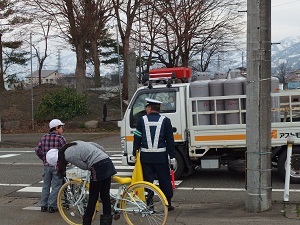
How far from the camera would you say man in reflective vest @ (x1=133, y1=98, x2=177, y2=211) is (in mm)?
7402

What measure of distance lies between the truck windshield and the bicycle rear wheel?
151 inches

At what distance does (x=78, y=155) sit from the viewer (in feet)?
20.4

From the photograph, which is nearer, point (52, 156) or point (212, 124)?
point (52, 156)

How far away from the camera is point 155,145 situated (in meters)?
7.41

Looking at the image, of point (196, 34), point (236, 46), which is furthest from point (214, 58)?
point (196, 34)

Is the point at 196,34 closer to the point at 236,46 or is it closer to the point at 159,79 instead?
the point at 236,46

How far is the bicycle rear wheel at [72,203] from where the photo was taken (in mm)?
6863

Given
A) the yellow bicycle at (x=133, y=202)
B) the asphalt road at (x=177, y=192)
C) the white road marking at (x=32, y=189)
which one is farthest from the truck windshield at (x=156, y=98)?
the yellow bicycle at (x=133, y=202)

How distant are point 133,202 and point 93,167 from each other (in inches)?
30.9

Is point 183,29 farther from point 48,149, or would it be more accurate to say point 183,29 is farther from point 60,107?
point 48,149

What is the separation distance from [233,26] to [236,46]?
2514 millimetres

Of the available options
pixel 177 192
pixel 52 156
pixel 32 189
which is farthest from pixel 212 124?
pixel 32 189

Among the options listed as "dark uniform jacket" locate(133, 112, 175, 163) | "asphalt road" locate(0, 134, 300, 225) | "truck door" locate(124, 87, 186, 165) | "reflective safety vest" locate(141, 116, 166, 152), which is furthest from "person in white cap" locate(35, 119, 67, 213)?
"truck door" locate(124, 87, 186, 165)

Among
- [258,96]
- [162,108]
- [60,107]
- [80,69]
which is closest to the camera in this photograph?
[258,96]
